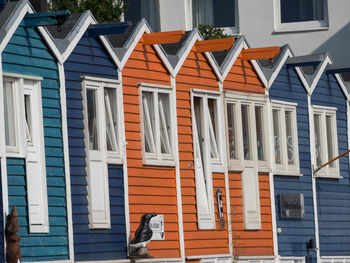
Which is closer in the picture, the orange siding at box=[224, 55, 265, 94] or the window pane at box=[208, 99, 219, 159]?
the window pane at box=[208, 99, 219, 159]

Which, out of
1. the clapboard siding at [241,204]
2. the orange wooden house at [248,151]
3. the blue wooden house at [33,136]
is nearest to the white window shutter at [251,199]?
the orange wooden house at [248,151]

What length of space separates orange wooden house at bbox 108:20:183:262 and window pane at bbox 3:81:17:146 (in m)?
3.49

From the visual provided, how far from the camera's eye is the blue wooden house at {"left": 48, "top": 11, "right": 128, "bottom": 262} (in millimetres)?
24188

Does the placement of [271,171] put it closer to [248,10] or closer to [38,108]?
[38,108]

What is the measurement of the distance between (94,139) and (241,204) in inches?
214

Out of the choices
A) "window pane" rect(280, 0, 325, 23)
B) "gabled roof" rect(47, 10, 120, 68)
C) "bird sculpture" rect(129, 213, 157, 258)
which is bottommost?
"bird sculpture" rect(129, 213, 157, 258)

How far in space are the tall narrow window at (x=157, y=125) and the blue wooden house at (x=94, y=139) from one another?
1025 millimetres

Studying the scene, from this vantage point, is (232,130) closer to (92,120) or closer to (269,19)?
(92,120)

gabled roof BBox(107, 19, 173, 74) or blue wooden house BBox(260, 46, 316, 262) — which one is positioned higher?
gabled roof BBox(107, 19, 173, 74)

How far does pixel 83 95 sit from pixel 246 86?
652 cm

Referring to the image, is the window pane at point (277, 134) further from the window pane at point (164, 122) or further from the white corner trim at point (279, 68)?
the window pane at point (164, 122)

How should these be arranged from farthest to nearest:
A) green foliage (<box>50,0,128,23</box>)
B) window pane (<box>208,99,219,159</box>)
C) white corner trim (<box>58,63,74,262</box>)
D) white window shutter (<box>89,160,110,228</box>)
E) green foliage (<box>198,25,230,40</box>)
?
green foliage (<box>198,25,230,40</box>) → green foliage (<box>50,0,128,23</box>) → window pane (<box>208,99,219,159</box>) → white window shutter (<box>89,160,110,228</box>) → white corner trim (<box>58,63,74,262</box>)

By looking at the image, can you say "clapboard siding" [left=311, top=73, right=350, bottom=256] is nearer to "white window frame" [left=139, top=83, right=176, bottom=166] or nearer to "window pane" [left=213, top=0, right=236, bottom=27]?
"white window frame" [left=139, top=83, right=176, bottom=166]

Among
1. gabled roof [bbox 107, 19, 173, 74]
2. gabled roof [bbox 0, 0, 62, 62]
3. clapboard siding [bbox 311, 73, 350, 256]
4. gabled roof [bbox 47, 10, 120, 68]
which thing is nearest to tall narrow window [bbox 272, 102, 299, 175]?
clapboard siding [bbox 311, 73, 350, 256]
